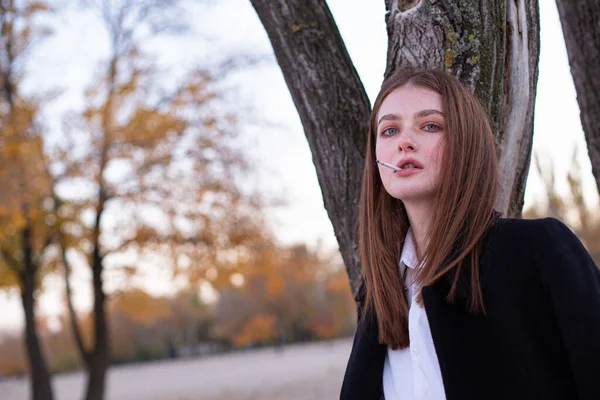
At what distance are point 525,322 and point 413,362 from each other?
0.32m

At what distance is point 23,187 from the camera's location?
35.9 ft

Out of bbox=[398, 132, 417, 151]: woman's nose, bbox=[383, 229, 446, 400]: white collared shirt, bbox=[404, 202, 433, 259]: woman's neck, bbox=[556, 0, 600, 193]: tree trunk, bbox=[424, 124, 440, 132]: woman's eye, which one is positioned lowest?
bbox=[383, 229, 446, 400]: white collared shirt

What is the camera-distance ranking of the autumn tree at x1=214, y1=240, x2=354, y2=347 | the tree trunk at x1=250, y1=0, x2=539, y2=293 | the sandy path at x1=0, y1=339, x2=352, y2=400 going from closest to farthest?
the tree trunk at x1=250, y1=0, x2=539, y2=293 < the sandy path at x1=0, y1=339, x2=352, y2=400 < the autumn tree at x1=214, y1=240, x2=354, y2=347

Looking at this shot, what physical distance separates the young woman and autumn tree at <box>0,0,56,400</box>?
9682 mm

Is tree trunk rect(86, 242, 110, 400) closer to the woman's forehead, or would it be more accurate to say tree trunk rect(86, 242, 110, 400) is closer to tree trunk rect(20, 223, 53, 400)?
tree trunk rect(20, 223, 53, 400)

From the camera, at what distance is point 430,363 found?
1752 millimetres

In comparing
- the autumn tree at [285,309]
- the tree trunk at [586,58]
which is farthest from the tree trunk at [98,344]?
the autumn tree at [285,309]

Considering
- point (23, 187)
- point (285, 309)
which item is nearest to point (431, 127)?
point (23, 187)

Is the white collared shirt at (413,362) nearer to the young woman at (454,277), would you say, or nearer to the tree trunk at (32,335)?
the young woman at (454,277)

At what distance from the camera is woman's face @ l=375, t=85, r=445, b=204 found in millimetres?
1854

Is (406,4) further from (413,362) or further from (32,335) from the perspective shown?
(32,335)

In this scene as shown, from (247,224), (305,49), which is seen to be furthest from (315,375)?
(305,49)

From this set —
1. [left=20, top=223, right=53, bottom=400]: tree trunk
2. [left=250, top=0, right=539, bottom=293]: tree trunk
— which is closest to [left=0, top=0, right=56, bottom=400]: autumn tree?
[left=20, top=223, right=53, bottom=400]: tree trunk

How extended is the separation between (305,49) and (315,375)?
17.6 metres
